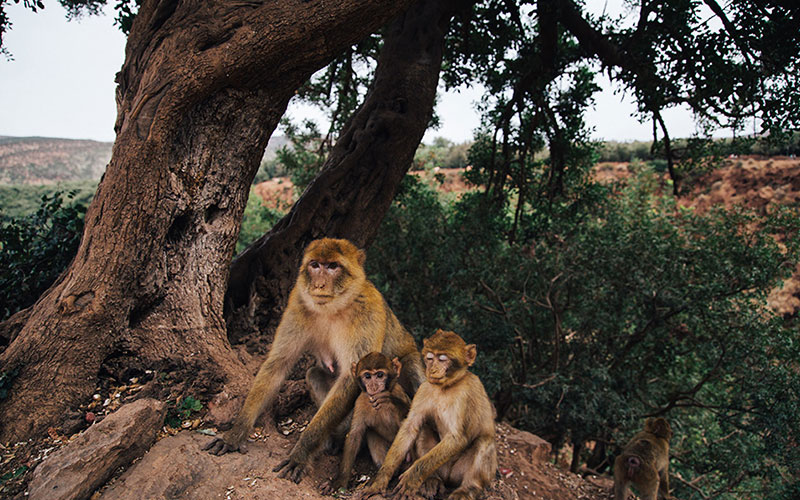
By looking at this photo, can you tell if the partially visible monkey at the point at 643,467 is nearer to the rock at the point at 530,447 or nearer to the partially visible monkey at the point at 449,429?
the rock at the point at 530,447

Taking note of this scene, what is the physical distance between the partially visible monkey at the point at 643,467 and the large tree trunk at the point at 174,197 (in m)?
3.80

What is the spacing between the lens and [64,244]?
4.74 m

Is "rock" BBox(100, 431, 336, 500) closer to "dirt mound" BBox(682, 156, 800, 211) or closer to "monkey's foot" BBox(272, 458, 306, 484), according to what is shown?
"monkey's foot" BBox(272, 458, 306, 484)

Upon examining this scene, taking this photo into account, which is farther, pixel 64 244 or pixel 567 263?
pixel 567 263

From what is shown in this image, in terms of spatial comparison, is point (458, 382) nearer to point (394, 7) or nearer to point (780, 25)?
point (394, 7)

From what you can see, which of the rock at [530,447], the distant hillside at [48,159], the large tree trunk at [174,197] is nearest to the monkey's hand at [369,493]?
the large tree trunk at [174,197]

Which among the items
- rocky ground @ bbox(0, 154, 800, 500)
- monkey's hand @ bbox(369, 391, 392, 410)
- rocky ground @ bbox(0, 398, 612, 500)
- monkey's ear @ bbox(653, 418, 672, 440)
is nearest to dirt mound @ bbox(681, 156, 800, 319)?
monkey's ear @ bbox(653, 418, 672, 440)

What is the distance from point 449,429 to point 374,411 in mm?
490

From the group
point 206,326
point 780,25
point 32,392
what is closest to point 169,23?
point 206,326

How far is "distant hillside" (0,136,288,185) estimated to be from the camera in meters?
25.4

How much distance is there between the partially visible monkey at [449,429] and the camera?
2.86 m

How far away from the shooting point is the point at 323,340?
3242 mm

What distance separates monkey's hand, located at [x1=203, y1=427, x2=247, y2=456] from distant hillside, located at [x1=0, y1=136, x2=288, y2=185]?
20.6m

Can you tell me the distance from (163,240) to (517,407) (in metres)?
8.37
